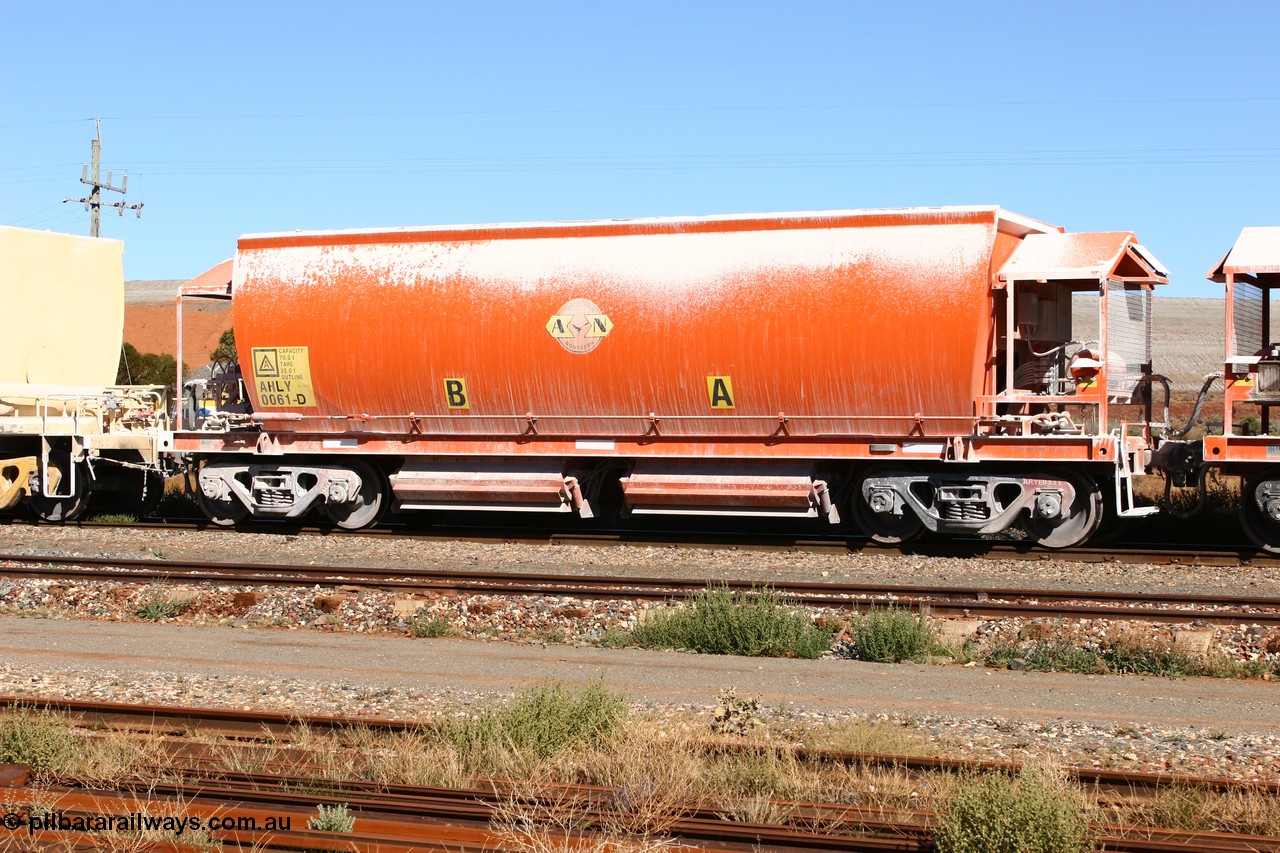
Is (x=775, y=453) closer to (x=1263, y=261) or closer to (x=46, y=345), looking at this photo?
(x=1263, y=261)

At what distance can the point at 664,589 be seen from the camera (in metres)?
12.3

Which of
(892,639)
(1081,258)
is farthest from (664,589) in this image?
(1081,258)

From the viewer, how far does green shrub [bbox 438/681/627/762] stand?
6836 mm

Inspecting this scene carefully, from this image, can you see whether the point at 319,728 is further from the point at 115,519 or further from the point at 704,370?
the point at 115,519

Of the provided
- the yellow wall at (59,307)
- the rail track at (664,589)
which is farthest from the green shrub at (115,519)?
the rail track at (664,589)

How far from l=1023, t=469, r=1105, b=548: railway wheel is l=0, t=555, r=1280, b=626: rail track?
9.29 feet

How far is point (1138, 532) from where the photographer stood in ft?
53.4

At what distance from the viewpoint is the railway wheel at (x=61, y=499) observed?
59.6 ft

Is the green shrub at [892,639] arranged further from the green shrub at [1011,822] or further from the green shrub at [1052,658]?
the green shrub at [1011,822]

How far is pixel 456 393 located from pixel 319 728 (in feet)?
29.7

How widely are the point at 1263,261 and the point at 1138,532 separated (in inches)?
156

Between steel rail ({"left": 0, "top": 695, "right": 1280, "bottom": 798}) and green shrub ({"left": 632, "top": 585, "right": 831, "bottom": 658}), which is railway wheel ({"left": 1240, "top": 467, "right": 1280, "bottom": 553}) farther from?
steel rail ({"left": 0, "top": 695, "right": 1280, "bottom": 798})

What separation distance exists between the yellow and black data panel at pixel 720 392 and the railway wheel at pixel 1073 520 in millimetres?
3753

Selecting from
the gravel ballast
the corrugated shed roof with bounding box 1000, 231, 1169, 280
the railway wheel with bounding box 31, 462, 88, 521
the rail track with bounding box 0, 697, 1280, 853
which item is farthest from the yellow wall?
the rail track with bounding box 0, 697, 1280, 853
